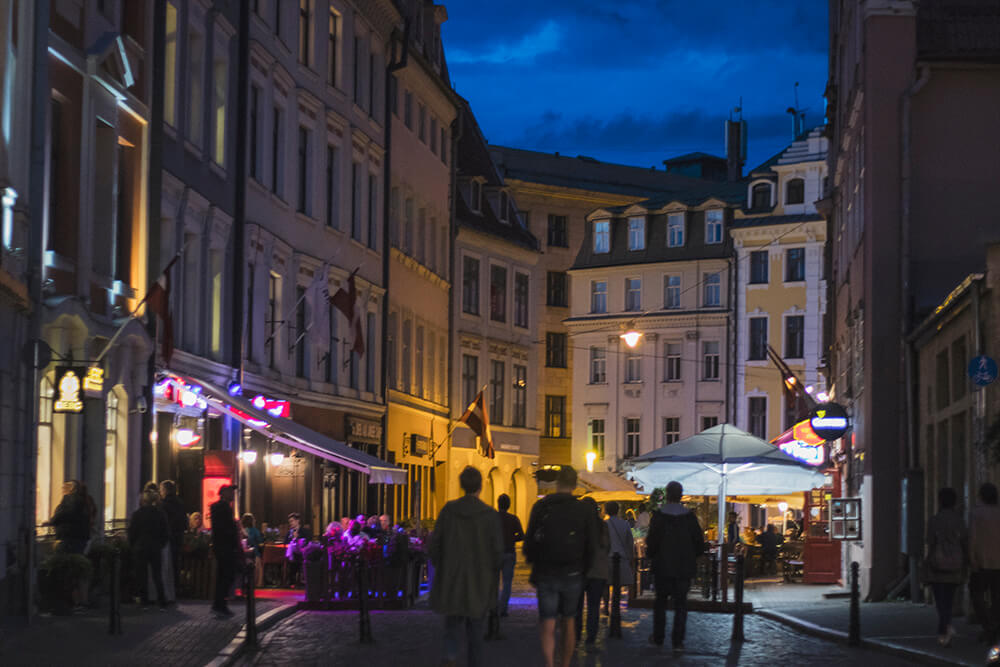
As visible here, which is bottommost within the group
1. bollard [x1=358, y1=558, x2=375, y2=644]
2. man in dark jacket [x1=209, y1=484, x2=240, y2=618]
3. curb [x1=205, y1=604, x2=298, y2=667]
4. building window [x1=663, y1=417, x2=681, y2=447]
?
curb [x1=205, y1=604, x2=298, y2=667]

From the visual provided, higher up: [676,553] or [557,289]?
[557,289]

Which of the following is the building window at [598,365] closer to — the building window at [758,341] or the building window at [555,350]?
the building window at [555,350]

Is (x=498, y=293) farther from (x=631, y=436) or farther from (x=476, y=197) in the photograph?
(x=631, y=436)

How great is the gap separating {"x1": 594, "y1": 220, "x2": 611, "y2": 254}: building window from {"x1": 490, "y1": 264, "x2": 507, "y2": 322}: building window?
16.4 metres

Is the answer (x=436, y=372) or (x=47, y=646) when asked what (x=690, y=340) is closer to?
(x=436, y=372)

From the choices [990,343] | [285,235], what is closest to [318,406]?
[285,235]

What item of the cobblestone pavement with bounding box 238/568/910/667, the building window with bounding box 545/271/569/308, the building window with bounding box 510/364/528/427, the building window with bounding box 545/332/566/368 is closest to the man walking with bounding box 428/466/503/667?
the cobblestone pavement with bounding box 238/568/910/667

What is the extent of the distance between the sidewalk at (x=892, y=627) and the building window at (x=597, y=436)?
148ft

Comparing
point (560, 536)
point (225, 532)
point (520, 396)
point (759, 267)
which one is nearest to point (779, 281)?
point (759, 267)

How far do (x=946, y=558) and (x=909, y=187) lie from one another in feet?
37.8

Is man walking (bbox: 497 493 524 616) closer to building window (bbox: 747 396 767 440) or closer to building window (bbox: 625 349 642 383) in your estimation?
building window (bbox: 747 396 767 440)

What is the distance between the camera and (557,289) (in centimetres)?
7925

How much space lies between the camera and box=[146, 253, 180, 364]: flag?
23609mm

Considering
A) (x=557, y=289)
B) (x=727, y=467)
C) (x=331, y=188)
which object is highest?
(x=557, y=289)
